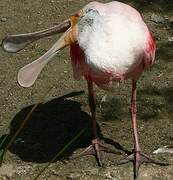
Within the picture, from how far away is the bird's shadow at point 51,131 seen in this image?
4438 millimetres

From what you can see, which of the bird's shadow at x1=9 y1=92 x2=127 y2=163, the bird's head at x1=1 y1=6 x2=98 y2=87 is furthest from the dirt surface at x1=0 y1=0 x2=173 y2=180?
the bird's head at x1=1 y1=6 x2=98 y2=87

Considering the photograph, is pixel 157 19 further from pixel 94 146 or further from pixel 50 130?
pixel 94 146

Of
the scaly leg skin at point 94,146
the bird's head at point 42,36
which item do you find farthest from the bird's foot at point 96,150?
the bird's head at point 42,36

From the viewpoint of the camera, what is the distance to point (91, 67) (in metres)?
3.52

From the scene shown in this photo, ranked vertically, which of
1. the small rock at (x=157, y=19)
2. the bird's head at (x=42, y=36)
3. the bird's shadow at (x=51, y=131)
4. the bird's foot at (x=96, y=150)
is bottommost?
the bird's shadow at (x=51, y=131)

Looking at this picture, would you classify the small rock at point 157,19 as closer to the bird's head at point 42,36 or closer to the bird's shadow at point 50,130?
the bird's shadow at point 50,130

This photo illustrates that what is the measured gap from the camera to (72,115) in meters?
4.94

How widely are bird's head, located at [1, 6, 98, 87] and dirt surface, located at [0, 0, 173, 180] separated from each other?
9.2 inches

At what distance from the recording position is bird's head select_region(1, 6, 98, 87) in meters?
3.41

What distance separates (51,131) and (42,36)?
4.10 ft

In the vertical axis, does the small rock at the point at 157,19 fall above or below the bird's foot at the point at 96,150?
above

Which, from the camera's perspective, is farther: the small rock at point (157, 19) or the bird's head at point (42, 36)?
the small rock at point (157, 19)

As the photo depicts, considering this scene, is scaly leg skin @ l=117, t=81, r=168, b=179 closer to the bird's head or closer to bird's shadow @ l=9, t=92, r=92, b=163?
bird's shadow @ l=9, t=92, r=92, b=163

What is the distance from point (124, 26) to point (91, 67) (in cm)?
34
